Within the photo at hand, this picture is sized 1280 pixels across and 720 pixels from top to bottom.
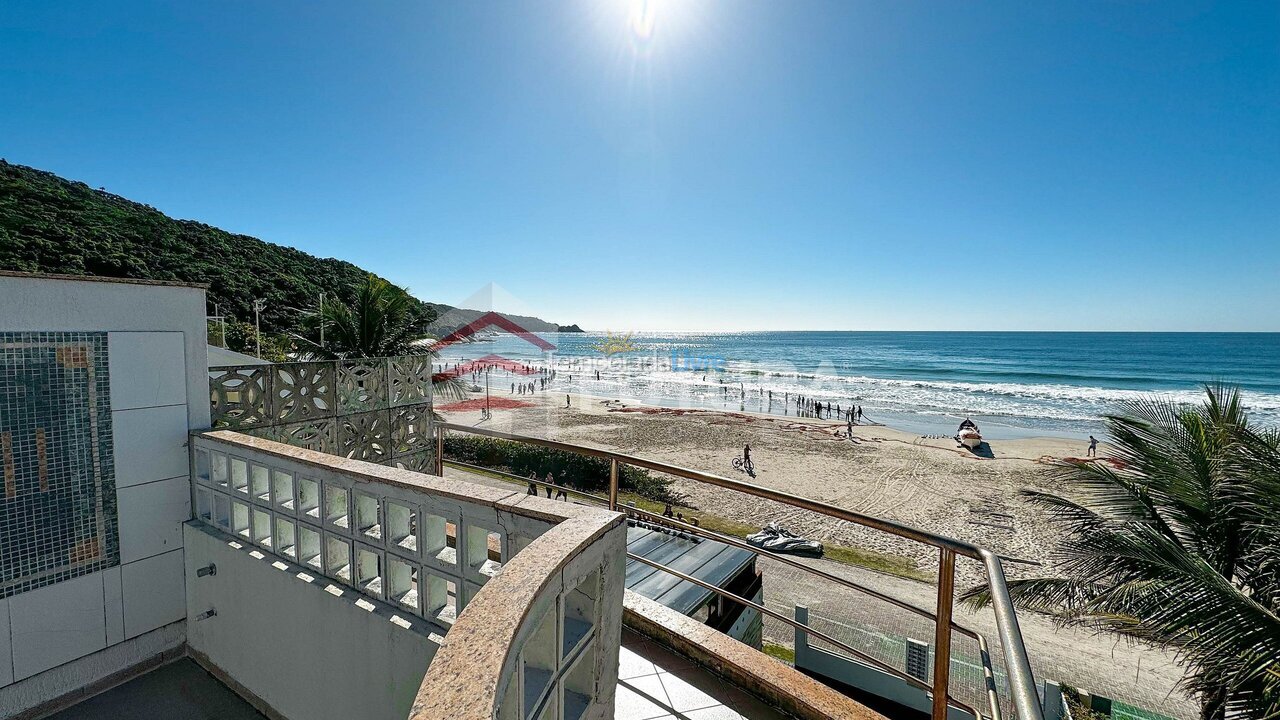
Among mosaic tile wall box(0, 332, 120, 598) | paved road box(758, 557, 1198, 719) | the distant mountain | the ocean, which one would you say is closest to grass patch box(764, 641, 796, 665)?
paved road box(758, 557, 1198, 719)

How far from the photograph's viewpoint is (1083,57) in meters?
16.2

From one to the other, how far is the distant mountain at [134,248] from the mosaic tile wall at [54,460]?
15.5 metres

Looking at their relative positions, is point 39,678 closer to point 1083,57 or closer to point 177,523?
point 177,523

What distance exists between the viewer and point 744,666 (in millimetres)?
2381

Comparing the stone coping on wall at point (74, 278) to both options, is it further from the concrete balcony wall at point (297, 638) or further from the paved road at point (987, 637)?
the paved road at point (987, 637)

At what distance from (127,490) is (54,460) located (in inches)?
15.3

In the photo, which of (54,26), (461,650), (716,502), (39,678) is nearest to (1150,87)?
(716,502)

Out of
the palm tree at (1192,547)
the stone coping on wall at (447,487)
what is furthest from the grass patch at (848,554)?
the stone coping on wall at (447,487)

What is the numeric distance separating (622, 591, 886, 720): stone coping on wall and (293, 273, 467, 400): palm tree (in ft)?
22.6

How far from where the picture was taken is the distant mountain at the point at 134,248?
80.2 feet

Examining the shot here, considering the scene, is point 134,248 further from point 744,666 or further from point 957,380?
point 957,380

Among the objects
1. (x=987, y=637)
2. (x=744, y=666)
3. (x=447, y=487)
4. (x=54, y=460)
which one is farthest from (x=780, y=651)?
(x=54, y=460)

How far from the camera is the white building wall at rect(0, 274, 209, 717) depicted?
109 inches

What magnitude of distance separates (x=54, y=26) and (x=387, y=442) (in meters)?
18.8
